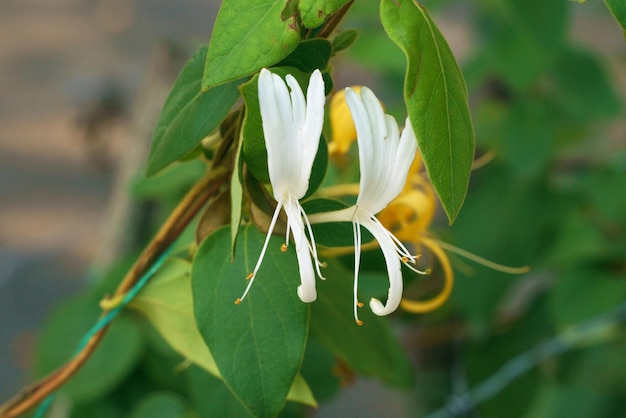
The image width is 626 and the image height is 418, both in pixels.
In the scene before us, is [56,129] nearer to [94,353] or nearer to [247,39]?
[94,353]

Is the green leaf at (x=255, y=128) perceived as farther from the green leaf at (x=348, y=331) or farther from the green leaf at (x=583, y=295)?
the green leaf at (x=583, y=295)

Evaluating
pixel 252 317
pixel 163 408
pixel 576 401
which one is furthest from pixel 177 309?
pixel 576 401

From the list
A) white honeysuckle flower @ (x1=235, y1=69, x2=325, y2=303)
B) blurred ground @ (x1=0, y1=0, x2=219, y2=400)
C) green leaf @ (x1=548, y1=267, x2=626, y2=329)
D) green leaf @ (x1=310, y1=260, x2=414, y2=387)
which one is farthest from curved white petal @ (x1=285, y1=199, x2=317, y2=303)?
blurred ground @ (x1=0, y1=0, x2=219, y2=400)

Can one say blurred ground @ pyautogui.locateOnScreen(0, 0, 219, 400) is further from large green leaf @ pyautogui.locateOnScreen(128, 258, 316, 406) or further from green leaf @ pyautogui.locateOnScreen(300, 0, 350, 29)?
green leaf @ pyautogui.locateOnScreen(300, 0, 350, 29)

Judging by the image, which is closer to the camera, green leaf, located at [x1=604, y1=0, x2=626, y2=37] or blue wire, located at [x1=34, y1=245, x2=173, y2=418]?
green leaf, located at [x1=604, y1=0, x2=626, y2=37]

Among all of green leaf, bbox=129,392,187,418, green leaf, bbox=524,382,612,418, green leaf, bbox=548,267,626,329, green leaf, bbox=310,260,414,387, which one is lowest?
green leaf, bbox=524,382,612,418

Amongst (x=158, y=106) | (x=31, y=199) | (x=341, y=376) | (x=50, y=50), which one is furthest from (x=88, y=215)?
(x=341, y=376)

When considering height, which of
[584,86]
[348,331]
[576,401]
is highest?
[348,331]
